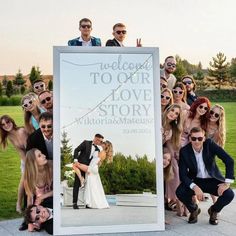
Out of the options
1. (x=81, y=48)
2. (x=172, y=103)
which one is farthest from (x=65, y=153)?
(x=172, y=103)

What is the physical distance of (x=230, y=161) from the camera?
4621 millimetres

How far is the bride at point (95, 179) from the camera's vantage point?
438 centimetres

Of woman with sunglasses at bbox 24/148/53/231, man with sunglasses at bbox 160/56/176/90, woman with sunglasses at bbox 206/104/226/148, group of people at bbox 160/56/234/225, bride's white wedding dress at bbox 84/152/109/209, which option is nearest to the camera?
bride's white wedding dress at bbox 84/152/109/209

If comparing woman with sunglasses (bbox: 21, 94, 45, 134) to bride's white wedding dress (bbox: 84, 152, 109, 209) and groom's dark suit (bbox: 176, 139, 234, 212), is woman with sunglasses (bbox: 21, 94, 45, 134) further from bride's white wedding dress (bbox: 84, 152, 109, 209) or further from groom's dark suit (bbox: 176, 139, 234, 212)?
groom's dark suit (bbox: 176, 139, 234, 212)

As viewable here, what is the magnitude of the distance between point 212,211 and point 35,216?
6.03 ft

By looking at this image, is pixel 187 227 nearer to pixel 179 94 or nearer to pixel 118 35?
pixel 179 94

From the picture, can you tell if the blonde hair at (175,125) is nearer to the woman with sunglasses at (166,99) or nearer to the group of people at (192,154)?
the group of people at (192,154)

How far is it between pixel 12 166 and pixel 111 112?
24.0 feet

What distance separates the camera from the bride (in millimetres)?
4379

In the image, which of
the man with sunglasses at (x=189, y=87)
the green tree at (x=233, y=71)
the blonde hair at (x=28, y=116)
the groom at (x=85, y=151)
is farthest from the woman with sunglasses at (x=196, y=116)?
the green tree at (x=233, y=71)

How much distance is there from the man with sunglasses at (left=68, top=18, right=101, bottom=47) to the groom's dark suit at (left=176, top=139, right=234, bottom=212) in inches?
62.8

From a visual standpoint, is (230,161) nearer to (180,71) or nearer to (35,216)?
(35,216)

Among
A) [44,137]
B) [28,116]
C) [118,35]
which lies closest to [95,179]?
[44,137]

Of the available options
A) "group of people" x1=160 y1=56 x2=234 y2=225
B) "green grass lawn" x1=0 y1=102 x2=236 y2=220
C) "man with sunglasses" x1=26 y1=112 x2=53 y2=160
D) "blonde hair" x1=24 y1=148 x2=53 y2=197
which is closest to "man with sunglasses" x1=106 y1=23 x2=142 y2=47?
"group of people" x1=160 y1=56 x2=234 y2=225
